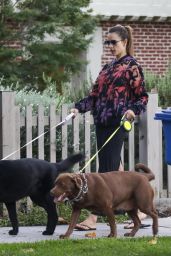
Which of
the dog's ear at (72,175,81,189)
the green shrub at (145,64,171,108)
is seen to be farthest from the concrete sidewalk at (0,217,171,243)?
the green shrub at (145,64,171,108)

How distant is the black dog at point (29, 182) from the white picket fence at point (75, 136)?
1.36 m

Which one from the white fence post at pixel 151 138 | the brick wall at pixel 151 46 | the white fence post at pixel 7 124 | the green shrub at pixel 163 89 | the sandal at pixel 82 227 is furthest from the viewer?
the brick wall at pixel 151 46

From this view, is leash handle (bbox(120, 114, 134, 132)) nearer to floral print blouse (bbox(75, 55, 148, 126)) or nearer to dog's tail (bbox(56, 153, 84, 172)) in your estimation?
floral print blouse (bbox(75, 55, 148, 126))

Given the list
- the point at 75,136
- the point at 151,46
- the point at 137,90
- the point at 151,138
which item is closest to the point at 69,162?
Result: the point at 137,90

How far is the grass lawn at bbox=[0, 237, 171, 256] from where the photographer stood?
7063mm

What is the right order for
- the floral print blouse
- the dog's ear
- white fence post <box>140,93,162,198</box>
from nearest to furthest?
the dog's ear → the floral print blouse → white fence post <box>140,93,162,198</box>

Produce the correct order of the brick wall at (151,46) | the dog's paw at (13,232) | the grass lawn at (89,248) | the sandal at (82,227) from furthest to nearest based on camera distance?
the brick wall at (151,46) → the sandal at (82,227) → the dog's paw at (13,232) → the grass lawn at (89,248)

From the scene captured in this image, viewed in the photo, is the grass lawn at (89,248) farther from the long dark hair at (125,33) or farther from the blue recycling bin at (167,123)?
the long dark hair at (125,33)

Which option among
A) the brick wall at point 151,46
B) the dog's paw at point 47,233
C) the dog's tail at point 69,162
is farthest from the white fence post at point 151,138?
the brick wall at point 151,46

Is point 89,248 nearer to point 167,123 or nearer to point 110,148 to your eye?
point 167,123

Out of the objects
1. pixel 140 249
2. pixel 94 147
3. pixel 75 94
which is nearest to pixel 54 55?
pixel 75 94

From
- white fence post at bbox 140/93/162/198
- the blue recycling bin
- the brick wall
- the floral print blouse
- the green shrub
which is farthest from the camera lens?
the brick wall

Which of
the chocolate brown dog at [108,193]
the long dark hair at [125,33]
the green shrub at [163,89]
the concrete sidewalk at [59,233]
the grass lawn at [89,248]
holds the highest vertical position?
the long dark hair at [125,33]

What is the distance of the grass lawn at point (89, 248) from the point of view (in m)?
7.06
